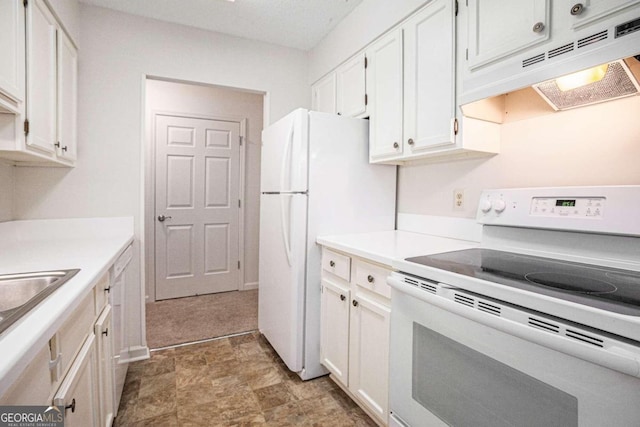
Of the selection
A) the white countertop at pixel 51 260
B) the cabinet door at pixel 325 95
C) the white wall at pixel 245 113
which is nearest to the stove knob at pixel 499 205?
the cabinet door at pixel 325 95

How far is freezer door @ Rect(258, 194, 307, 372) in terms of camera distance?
1977 mm

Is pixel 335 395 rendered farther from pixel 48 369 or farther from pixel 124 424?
pixel 48 369

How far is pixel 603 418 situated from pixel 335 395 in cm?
141

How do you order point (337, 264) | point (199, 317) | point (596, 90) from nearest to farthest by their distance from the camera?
point (596, 90)
point (337, 264)
point (199, 317)

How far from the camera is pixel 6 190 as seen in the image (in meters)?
1.99

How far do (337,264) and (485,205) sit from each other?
807mm

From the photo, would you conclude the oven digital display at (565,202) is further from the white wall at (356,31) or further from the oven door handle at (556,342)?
the white wall at (356,31)

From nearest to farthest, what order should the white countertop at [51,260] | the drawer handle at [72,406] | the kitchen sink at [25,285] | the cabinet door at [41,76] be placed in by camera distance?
the white countertop at [51,260]
the drawer handle at [72,406]
the kitchen sink at [25,285]
the cabinet door at [41,76]

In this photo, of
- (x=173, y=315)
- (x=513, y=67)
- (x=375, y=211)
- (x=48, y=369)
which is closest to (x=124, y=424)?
(x=48, y=369)

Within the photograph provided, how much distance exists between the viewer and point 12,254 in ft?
5.03

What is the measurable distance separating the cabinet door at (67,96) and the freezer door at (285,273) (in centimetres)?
125

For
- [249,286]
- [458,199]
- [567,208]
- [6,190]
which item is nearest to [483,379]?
[567,208]

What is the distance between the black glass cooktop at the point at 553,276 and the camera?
814 millimetres

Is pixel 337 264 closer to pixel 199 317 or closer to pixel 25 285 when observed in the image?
pixel 25 285
